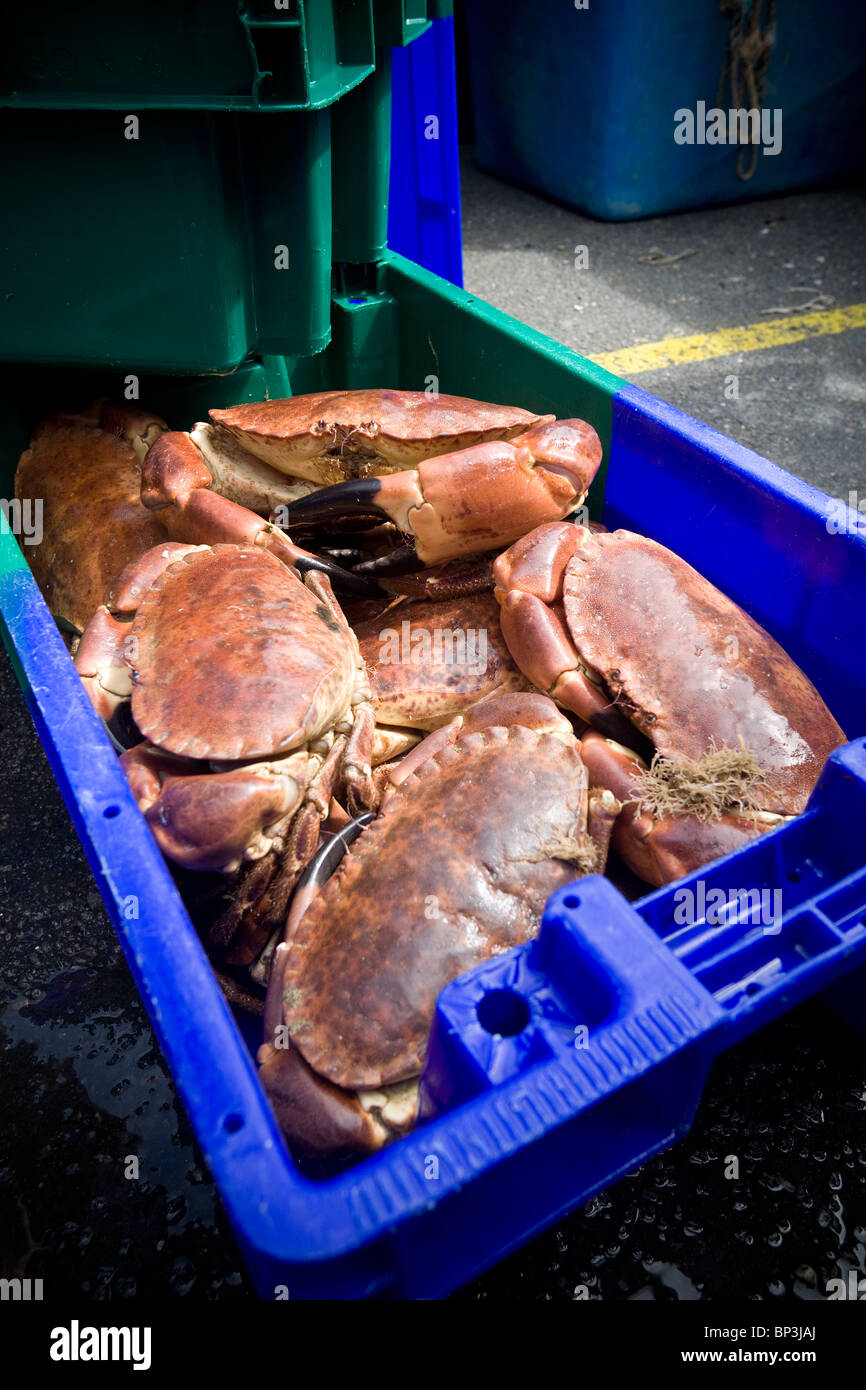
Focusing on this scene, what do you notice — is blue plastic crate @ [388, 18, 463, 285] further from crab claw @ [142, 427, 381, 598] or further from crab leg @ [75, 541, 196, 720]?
crab leg @ [75, 541, 196, 720]

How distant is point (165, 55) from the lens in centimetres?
173

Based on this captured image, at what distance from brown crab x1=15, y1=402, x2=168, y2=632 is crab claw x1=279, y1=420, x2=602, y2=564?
22.5 inches

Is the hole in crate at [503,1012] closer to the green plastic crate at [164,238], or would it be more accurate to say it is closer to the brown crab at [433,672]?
the brown crab at [433,672]

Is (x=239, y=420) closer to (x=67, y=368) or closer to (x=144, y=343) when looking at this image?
(x=144, y=343)

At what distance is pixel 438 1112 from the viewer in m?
1.14

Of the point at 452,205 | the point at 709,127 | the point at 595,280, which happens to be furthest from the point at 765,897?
the point at 709,127

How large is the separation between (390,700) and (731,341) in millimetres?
3262

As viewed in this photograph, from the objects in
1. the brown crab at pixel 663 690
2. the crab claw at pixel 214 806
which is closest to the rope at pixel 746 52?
the brown crab at pixel 663 690

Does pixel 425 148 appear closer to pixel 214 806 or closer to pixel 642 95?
pixel 214 806

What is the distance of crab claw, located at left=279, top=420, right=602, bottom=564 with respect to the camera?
2.00 m

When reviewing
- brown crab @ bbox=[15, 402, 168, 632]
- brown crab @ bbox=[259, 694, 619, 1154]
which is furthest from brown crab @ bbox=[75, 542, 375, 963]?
brown crab @ bbox=[15, 402, 168, 632]

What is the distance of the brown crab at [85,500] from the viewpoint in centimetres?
224

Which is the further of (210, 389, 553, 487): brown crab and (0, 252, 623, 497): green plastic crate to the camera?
(0, 252, 623, 497): green plastic crate
